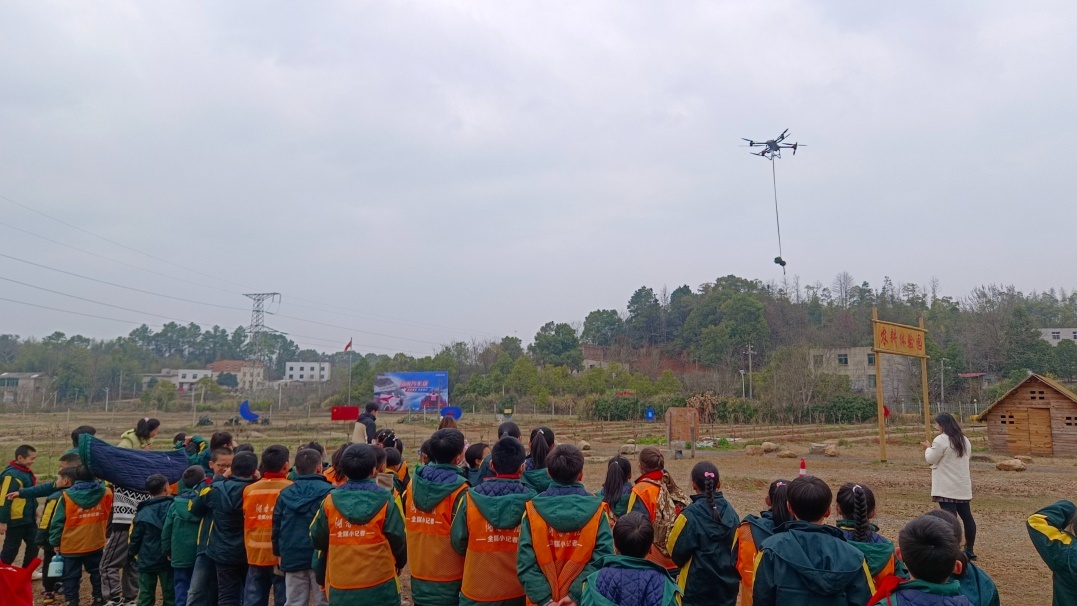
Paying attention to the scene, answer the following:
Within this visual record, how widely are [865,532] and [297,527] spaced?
147 inches

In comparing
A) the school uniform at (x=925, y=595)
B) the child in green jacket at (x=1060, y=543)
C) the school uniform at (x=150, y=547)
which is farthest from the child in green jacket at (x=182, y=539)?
the child in green jacket at (x=1060, y=543)

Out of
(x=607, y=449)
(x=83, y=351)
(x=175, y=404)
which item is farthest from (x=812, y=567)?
(x=83, y=351)

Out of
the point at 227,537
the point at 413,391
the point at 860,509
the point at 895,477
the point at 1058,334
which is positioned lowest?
the point at 895,477

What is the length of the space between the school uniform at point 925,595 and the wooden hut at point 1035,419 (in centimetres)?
2410

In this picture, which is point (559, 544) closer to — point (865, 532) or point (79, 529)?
point (865, 532)

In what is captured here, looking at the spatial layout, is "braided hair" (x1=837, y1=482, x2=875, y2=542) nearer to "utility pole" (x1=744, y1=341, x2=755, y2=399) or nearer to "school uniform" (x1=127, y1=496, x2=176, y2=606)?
Answer: "school uniform" (x1=127, y1=496, x2=176, y2=606)

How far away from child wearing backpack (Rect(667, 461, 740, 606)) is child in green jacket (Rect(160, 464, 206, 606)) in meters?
4.10

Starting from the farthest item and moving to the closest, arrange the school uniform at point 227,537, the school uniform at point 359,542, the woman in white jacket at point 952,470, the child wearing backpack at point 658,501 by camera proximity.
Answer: the woman in white jacket at point 952,470, the school uniform at point 227,537, the school uniform at point 359,542, the child wearing backpack at point 658,501

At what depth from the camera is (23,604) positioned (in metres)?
2.48

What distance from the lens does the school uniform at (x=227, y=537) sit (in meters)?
5.29

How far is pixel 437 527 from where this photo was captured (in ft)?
14.7

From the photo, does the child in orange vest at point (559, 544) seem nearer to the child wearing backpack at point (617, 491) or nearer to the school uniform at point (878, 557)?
the child wearing backpack at point (617, 491)

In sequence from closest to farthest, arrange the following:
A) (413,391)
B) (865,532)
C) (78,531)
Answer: (865,532)
(78,531)
(413,391)

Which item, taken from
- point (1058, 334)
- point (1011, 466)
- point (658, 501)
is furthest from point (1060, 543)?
point (1058, 334)
